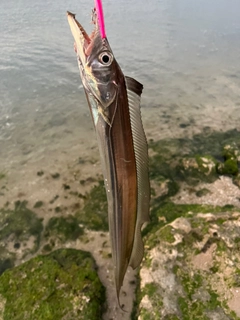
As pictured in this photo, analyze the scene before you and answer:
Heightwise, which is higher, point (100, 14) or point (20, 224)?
point (100, 14)

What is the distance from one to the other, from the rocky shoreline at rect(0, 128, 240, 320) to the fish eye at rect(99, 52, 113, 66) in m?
3.15

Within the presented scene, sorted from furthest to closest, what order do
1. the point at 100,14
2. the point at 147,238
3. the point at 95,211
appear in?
1. the point at 95,211
2. the point at 147,238
3. the point at 100,14

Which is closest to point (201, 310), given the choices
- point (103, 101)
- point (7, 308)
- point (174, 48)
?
point (7, 308)

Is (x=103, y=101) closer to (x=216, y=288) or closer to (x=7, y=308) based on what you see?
(x=216, y=288)

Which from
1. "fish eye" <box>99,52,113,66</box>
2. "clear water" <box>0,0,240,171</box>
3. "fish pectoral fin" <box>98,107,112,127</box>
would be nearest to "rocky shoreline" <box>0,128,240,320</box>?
"clear water" <box>0,0,240,171</box>

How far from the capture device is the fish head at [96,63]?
7.97 ft

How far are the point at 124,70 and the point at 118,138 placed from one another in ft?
36.0

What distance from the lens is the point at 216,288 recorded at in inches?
174

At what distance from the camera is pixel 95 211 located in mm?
6785

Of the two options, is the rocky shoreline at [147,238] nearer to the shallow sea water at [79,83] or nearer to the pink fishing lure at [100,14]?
the shallow sea water at [79,83]

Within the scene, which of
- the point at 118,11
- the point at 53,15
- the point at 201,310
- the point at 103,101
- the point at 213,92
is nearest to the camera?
the point at 103,101

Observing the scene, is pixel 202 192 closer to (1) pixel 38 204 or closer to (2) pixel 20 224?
(1) pixel 38 204

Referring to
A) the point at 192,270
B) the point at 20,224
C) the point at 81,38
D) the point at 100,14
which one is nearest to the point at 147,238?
the point at 192,270

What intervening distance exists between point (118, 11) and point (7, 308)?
20.8 metres
